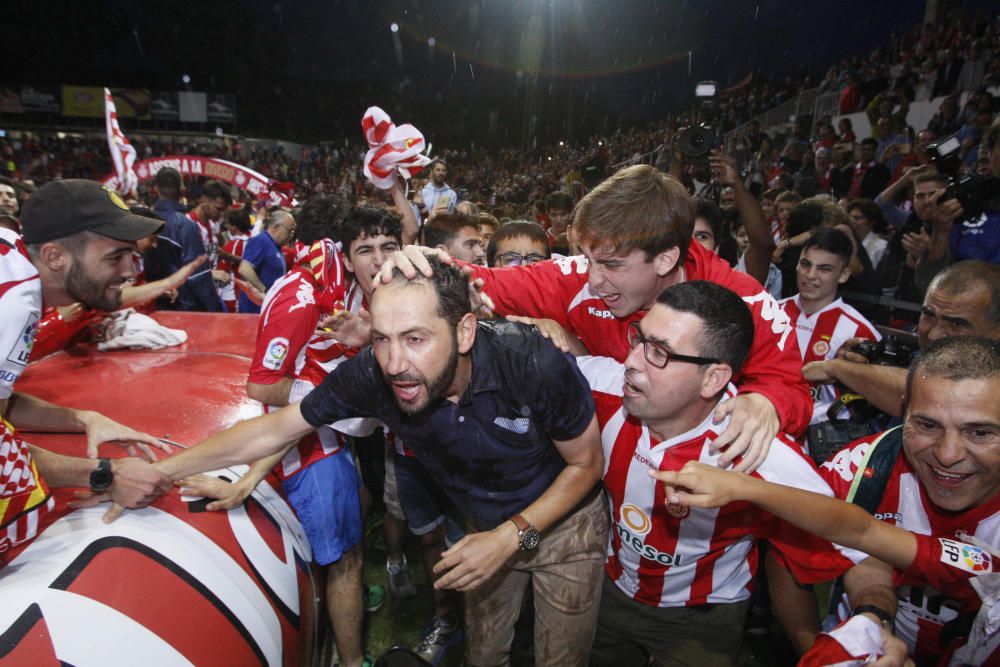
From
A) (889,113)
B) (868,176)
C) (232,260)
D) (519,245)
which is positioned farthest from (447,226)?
(889,113)

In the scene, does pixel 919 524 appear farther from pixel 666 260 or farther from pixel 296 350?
pixel 296 350

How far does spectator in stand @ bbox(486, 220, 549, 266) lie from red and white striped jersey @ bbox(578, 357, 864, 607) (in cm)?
138

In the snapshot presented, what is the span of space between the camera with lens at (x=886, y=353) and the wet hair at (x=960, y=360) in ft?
3.29

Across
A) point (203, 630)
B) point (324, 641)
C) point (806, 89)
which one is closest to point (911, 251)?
point (324, 641)

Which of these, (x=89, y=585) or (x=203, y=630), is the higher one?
(x=89, y=585)

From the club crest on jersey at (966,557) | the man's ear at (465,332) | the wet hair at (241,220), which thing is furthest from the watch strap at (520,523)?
the wet hair at (241,220)

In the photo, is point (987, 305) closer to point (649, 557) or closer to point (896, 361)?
point (896, 361)

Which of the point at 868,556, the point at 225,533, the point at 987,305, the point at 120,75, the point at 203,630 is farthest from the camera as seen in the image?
the point at 120,75

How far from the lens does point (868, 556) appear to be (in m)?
2.01

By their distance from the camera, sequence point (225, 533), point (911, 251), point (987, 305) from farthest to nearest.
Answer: point (911, 251) → point (987, 305) → point (225, 533)

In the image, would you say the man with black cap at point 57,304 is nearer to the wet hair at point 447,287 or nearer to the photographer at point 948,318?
the wet hair at point 447,287

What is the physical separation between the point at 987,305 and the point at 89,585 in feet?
11.2

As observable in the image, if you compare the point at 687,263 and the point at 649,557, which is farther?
the point at 687,263

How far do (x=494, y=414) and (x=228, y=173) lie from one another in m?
11.9
